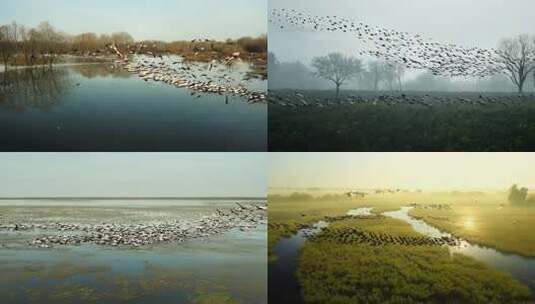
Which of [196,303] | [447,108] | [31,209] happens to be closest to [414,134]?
[447,108]

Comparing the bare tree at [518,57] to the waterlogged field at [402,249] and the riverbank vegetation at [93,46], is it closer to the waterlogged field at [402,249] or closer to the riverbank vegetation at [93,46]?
the waterlogged field at [402,249]

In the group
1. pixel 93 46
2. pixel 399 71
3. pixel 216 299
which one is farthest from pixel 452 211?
pixel 93 46

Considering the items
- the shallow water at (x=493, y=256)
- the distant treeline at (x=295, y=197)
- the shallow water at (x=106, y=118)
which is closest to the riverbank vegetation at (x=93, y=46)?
the shallow water at (x=106, y=118)

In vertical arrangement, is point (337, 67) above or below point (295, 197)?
above

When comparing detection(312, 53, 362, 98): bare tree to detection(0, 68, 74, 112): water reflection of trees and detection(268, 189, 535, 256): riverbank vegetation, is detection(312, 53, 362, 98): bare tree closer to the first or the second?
detection(268, 189, 535, 256): riverbank vegetation

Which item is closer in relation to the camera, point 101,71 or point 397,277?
point 397,277

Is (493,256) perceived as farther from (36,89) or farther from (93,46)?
(36,89)

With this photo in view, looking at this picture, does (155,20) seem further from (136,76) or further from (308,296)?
(308,296)

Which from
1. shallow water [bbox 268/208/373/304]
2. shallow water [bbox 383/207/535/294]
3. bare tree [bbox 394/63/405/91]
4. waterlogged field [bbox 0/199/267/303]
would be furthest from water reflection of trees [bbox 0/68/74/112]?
shallow water [bbox 383/207/535/294]
